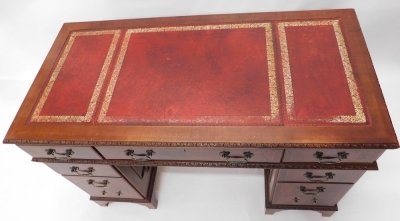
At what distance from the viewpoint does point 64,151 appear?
138 centimetres

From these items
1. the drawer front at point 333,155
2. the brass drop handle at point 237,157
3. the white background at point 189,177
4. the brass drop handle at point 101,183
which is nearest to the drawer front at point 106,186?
the brass drop handle at point 101,183

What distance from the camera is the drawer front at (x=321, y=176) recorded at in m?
1.35

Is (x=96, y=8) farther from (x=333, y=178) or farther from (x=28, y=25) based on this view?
(x=333, y=178)

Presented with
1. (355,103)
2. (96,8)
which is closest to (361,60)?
(355,103)

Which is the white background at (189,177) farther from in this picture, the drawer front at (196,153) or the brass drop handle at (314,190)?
the drawer front at (196,153)

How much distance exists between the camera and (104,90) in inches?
55.6

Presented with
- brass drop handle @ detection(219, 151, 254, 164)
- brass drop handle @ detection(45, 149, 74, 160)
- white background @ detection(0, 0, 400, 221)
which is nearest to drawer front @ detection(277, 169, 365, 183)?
brass drop handle @ detection(219, 151, 254, 164)

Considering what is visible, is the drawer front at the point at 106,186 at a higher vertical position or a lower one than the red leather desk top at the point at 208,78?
lower

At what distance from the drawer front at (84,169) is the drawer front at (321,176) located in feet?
2.81

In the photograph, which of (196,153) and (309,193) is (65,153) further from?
(309,193)

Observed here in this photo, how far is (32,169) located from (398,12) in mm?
2814

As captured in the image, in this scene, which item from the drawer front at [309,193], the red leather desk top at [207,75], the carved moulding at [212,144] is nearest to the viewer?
the carved moulding at [212,144]

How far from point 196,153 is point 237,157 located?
0.18m

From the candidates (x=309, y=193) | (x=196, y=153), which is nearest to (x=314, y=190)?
(x=309, y=193)
